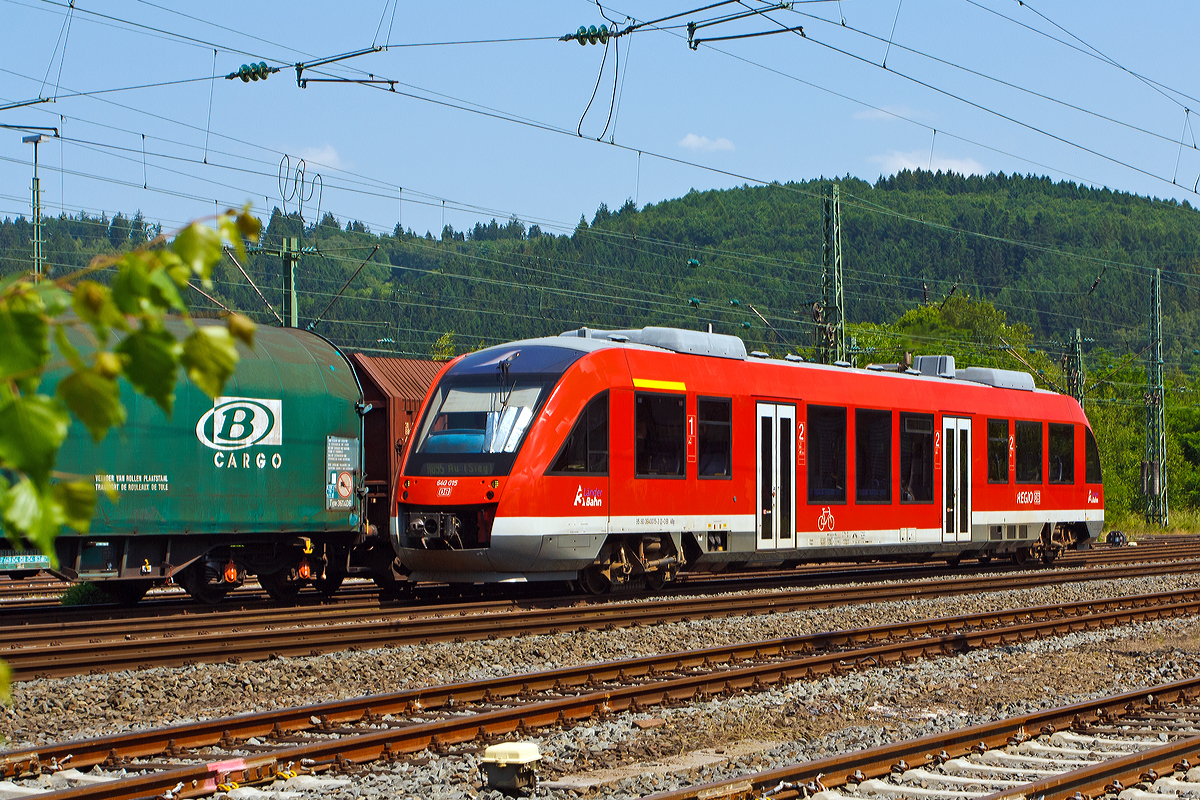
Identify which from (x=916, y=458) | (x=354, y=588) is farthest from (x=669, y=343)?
(x=354, y=588)

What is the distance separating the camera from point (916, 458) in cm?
2034

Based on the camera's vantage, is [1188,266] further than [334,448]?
Yes

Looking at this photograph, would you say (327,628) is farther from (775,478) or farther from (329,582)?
(775,478)

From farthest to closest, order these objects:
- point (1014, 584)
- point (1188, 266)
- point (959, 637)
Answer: point (1188, 266) < point (1014, 584) < point (959, 637)

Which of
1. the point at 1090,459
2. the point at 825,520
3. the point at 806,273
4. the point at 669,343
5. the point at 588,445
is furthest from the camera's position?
the point at 806,273

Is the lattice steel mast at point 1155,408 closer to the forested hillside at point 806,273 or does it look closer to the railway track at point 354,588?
the railway track at point 354,588

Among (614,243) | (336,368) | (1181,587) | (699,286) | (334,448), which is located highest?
(614,243)

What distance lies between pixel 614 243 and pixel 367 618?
134829 millimetres

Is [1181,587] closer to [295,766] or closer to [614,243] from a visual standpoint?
[295,766]

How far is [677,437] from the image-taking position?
16.6 m

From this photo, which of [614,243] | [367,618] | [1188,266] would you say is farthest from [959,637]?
[1188,266]

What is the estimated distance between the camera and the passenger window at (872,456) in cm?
1925

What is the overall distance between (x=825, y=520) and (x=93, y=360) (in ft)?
56.1

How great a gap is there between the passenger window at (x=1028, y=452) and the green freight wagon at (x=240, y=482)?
1194 centimetres
